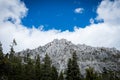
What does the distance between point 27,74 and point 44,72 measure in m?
5.16

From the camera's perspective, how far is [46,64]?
222ft

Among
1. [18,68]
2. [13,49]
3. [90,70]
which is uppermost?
[13,49]

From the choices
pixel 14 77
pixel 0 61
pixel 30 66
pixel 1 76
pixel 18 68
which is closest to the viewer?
pixel 0 61

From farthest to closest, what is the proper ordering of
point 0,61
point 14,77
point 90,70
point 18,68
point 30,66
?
point 30,66, point 18,68, point 14,77, point 0,61, point 90,70

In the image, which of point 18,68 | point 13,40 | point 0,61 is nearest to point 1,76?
point 0,61

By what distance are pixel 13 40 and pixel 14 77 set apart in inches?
449

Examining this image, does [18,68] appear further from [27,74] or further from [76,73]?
[76,73]

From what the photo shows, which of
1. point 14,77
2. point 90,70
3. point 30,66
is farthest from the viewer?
point 30,66

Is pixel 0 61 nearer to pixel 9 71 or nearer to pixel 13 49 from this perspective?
pixel 9 71

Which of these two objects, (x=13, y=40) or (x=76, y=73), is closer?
(x=76, y=73)

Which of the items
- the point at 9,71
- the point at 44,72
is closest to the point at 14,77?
the point at 9,71

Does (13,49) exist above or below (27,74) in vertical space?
above

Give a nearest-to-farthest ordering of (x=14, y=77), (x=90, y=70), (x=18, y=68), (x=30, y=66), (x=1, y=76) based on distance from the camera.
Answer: (x=90, y=70) < (x=1, y=76) < (x=14, y=77) < (x=18, y=68) < (x=30, y=66)

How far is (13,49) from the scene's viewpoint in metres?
63.8
